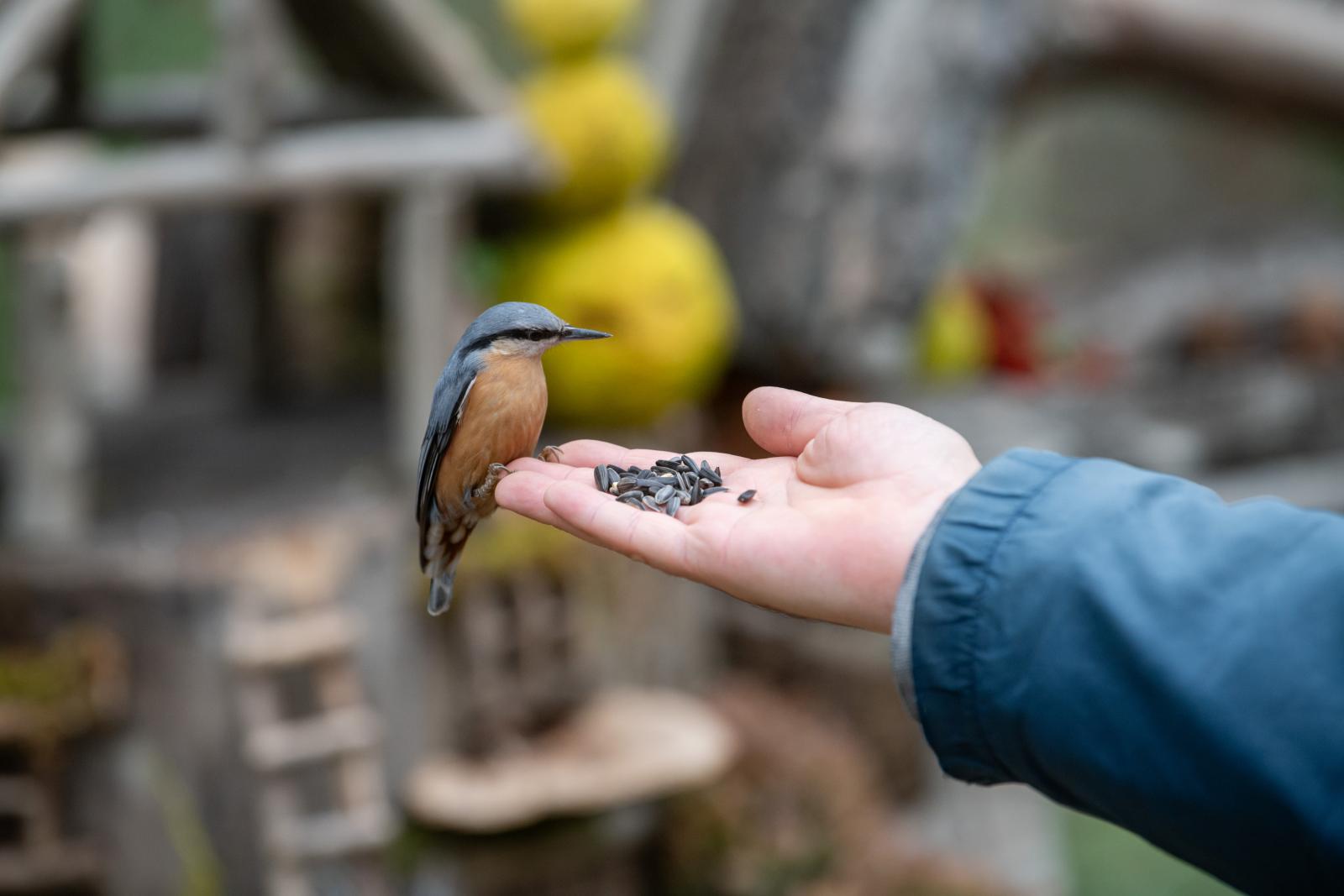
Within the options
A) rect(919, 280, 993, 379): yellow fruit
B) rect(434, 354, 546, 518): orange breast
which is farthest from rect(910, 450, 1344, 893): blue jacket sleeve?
rect(919, 280, 993, 379): yellow fruit

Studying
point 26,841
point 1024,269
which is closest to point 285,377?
point 26,841

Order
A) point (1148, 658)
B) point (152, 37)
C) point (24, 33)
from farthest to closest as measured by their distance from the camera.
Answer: point (152, 37)
point (24, 33)
point (1148, 658)

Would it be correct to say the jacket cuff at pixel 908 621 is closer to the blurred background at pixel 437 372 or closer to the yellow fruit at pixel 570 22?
the blurred background at pixel 437 372

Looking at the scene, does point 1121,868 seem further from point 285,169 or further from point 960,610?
point 960,610

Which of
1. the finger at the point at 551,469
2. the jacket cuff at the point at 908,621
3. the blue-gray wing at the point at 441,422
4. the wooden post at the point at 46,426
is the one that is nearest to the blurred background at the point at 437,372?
the wooden post at the point at 46,426

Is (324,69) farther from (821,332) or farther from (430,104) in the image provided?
(821,332)

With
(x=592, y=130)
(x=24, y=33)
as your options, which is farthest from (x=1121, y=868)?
(x=24, y=33)
